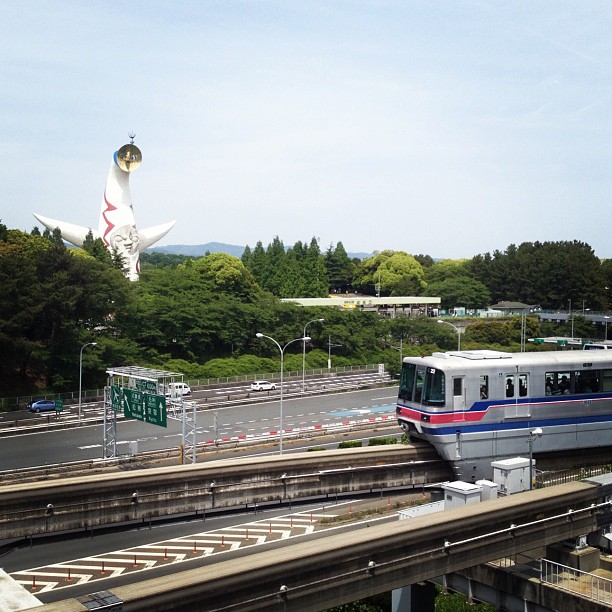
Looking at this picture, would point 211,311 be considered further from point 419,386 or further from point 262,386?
point 419,386

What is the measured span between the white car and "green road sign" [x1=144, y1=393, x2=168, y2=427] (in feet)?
87.8

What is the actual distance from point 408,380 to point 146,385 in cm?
1726

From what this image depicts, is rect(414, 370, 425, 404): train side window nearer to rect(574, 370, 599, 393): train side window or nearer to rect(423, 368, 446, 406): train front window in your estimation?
rect(423, 368, 446, 406): train front window

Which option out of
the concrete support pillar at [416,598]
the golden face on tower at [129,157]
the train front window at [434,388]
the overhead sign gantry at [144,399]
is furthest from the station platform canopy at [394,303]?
the concrete support pillar at [416,598]

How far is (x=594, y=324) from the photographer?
9294 centimetres

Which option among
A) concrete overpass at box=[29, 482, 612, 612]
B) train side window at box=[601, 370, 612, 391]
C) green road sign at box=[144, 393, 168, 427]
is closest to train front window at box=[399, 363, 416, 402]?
concrete overpass at box=[29, 482, 612, 612]

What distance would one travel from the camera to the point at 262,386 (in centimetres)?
6506

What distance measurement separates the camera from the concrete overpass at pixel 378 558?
44.1 ft

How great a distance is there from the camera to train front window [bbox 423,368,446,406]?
79.8ft

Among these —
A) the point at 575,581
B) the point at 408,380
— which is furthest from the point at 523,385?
the point at 575,581

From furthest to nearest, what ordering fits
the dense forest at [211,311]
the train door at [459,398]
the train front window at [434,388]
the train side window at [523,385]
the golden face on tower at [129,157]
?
the golden face on tower at [129,157], the dense forest at [211,311], the train side window at [523,385], the train door at [459,398], the train front window at [434,388]

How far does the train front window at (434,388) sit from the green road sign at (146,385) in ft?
56.9

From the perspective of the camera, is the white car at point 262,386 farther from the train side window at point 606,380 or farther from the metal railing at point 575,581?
the metal railing at point 575,581

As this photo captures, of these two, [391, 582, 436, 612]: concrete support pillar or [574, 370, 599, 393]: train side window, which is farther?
[574, 370, 599, 393]: train side window
